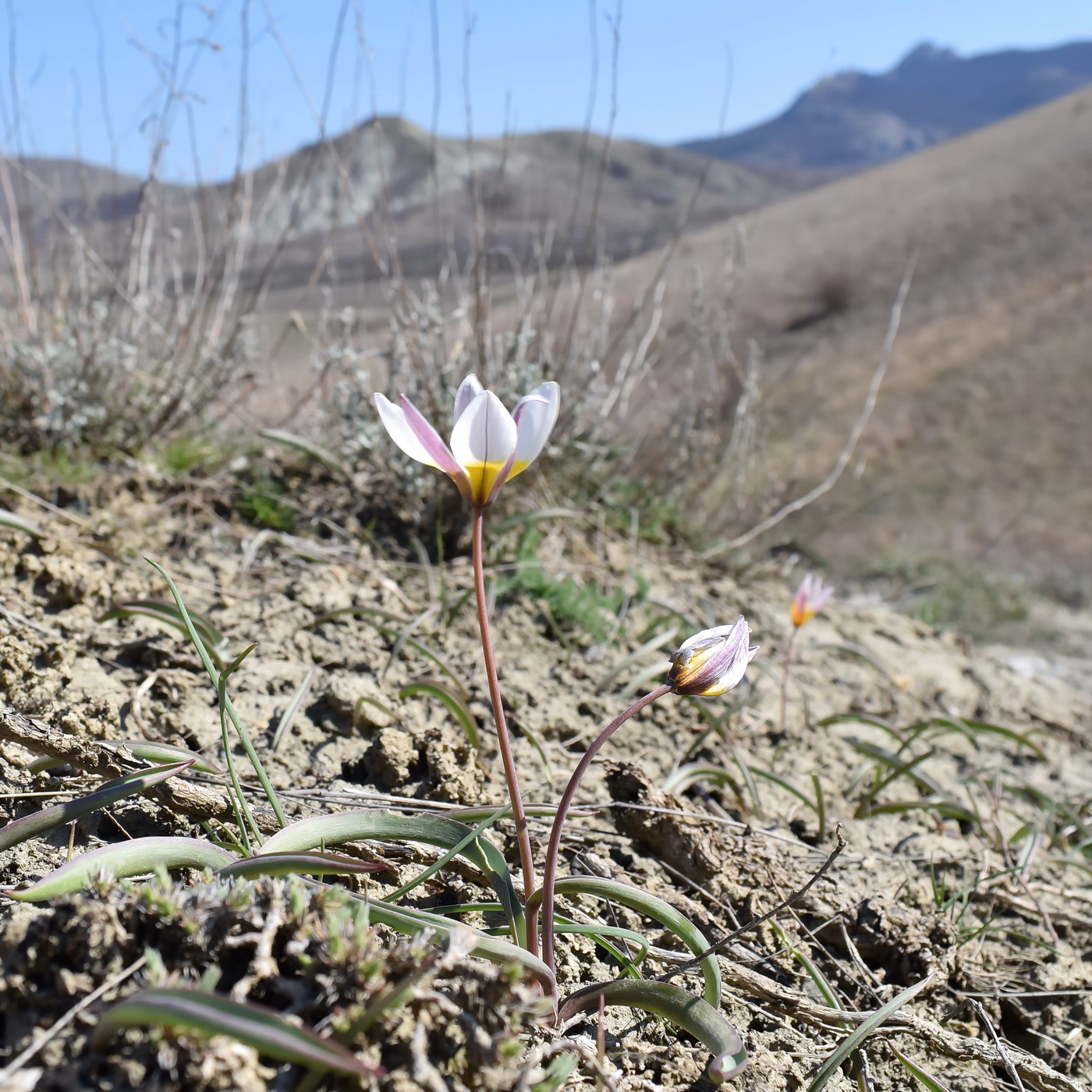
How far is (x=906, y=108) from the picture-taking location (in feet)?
289

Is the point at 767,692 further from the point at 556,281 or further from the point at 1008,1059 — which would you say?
the point at 556,281

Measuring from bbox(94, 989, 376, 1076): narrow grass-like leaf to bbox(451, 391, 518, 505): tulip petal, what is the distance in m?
0.58

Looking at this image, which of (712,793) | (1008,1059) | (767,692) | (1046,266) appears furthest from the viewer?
(1046,266)

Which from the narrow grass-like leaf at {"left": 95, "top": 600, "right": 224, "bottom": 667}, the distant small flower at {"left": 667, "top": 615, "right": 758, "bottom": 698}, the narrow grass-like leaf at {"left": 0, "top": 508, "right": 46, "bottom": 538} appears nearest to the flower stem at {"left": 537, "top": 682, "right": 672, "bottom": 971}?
the distant small flower at {"left": 667, "top": 615, "right": 758, "bottom": 698}

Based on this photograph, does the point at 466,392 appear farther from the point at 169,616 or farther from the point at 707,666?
the point at 169,616

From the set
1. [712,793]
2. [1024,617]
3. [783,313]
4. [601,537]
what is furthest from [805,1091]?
[783,313]

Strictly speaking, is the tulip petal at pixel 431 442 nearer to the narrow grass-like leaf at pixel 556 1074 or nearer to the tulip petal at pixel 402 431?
the tulip petal at pixel 402 431

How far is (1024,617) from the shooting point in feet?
14.5

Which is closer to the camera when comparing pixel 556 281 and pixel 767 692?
pixel 767 692

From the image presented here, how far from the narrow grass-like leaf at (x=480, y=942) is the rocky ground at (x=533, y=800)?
53mm

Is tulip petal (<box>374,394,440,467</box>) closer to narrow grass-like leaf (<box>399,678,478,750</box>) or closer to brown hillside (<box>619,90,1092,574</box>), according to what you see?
narrow grass-like leaf (<box>399,678,478,750</box>)

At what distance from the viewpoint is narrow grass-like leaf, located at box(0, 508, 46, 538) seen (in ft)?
6.75

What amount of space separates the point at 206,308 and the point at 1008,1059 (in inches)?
126

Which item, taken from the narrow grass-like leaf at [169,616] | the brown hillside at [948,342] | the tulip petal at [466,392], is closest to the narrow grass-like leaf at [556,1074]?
the tulip petal at [466,392]
